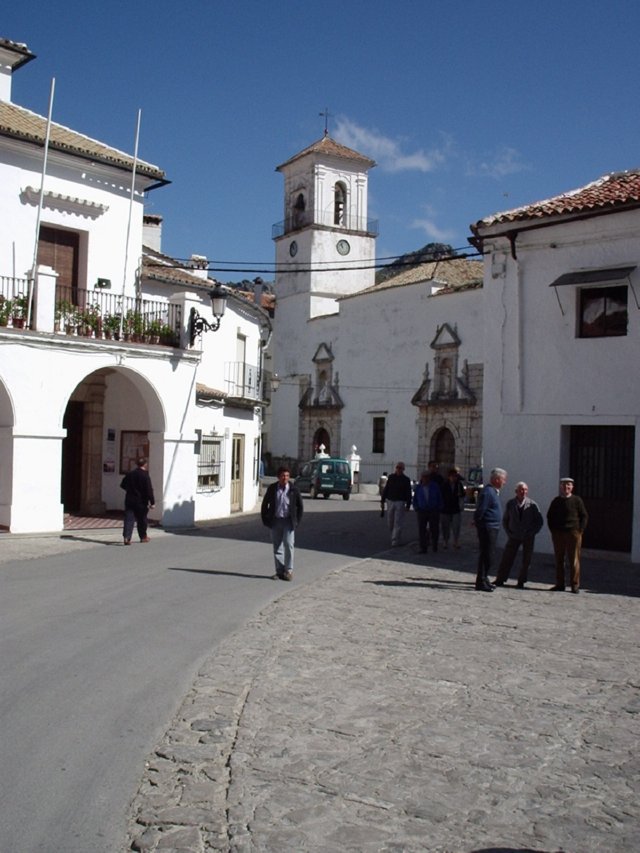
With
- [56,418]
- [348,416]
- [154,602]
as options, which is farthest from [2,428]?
[348,416]

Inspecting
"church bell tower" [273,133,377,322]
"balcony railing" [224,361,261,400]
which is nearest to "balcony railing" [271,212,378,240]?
"church bell tower" [273,133,377,322]

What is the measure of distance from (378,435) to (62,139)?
31515 millimetres

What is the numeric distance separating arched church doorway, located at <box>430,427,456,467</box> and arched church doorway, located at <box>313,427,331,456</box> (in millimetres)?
9156

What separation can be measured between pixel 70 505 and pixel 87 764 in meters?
17.7

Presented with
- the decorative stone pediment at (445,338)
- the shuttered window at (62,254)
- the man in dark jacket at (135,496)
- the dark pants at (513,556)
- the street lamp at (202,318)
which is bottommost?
the dark pants at (513,556)

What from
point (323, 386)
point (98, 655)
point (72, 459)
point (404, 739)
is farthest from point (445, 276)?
point (404, 739)

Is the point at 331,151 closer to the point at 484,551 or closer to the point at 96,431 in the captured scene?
the point at 96,431

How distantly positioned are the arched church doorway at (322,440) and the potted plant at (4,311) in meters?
36.6

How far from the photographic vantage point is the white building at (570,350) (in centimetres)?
1675

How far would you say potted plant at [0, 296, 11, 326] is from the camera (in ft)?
59.6

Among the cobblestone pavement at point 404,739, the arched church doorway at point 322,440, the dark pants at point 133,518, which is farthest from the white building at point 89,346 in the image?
the arched church doorway at point 322,440

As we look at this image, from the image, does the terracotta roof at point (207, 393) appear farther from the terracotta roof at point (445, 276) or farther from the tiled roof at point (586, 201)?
the terracotta roof at point (445, 276)

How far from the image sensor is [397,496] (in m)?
18.6

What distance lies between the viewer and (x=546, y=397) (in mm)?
17766
